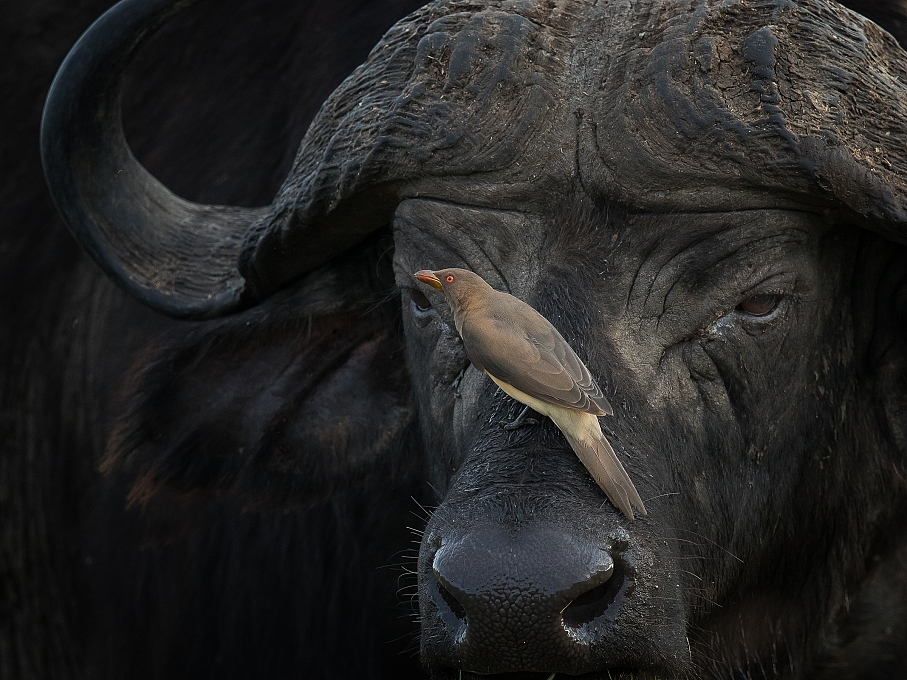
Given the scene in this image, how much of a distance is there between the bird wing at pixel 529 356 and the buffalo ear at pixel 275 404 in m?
1.07

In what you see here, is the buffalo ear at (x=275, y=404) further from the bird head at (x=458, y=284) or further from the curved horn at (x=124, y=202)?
the bird head at (x=458, y=284)

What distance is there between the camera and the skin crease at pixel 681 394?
222cm

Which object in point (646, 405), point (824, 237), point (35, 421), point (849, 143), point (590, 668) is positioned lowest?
point (35, 421)

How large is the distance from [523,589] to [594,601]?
0.62 feet

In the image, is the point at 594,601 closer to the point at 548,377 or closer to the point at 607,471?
the point at 607,471

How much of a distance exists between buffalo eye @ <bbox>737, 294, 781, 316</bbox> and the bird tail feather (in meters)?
0.62

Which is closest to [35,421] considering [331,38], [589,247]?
[331,38]

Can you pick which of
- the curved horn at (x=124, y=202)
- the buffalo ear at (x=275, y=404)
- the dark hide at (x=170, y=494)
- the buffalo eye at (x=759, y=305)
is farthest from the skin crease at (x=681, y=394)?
the dark hide at (x=170, y=494)

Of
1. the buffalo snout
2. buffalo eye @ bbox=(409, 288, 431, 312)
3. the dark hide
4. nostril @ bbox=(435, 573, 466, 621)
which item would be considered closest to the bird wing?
the buffalo snout

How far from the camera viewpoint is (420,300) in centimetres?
286

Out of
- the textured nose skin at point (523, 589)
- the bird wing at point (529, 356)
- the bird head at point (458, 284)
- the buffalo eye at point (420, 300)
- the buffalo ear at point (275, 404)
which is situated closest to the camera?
the textured nose skin at point (523, 589)

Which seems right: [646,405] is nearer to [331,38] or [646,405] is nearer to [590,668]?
[590,668]

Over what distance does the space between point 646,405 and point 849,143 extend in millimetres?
705

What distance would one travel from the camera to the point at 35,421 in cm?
439
